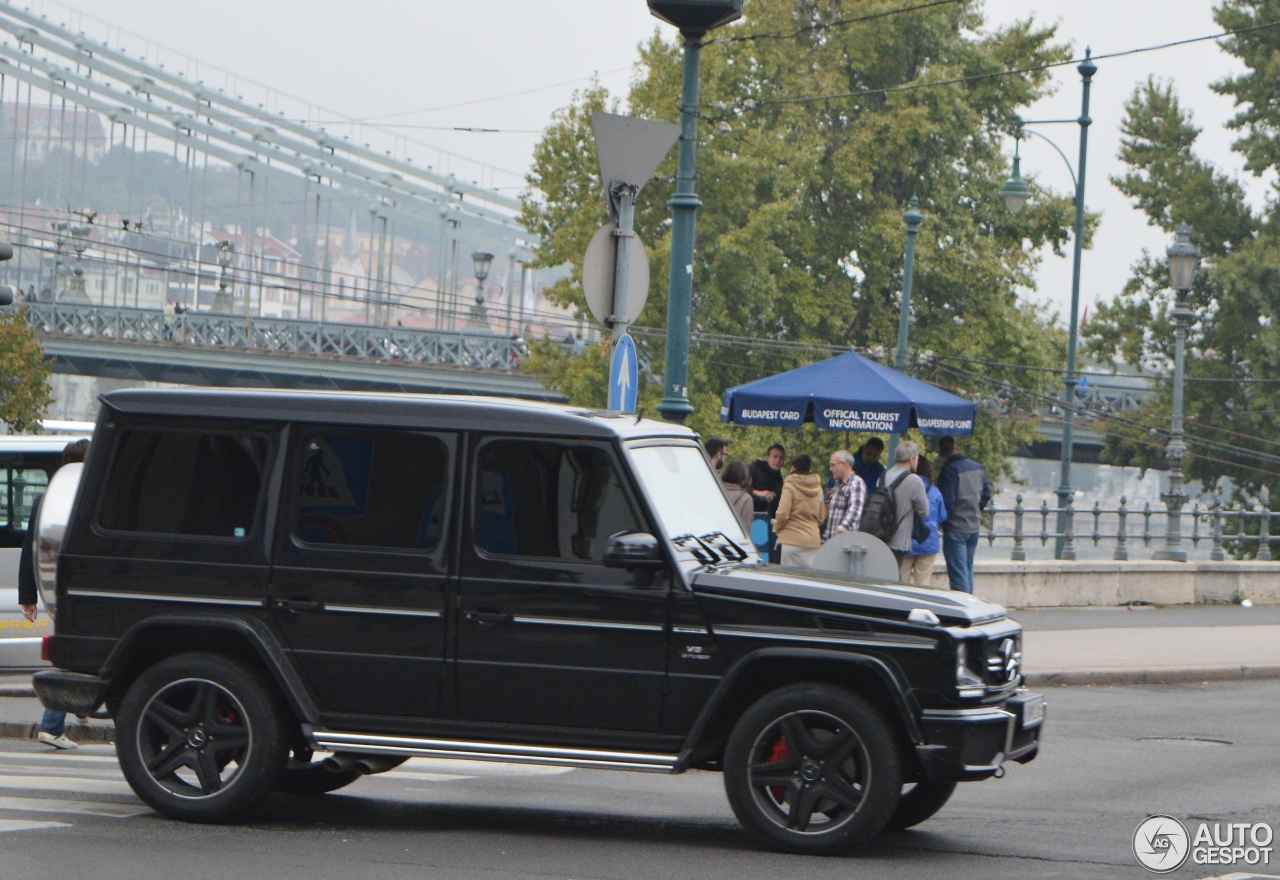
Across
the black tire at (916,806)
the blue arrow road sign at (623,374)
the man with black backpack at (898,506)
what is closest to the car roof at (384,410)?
the black tire at (916,806)

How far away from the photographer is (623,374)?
35.4 feet

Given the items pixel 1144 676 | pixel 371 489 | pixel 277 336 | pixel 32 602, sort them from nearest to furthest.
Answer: pixel 371 489 < pixel 32 602 < pixel 1144 676 < pixel 277 336

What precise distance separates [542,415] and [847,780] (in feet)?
6.19

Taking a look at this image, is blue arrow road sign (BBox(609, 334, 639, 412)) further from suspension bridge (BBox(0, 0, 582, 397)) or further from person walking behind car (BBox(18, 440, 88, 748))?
suspension bridge (BBox(0, 0, 582, 397))

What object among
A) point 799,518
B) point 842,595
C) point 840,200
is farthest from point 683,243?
point 840,200

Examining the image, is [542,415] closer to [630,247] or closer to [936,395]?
[630,247]

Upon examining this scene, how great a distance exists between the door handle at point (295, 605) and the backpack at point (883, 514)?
9.60 meters

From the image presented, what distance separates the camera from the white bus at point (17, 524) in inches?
559

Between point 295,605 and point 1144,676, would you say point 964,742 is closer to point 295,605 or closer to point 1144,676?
point 295,605

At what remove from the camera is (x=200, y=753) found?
7.51m

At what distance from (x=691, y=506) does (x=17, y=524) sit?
842cm

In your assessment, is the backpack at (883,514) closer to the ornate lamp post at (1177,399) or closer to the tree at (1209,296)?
the ornate lamp post at (1177,399)

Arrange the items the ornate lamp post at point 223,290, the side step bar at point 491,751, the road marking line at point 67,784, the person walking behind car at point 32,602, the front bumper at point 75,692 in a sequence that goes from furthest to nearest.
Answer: the ornate lamp post at point 223,290
the person walking behind car at point 32,602
the road marking line at point 67,784
the front bumper at point 75,692
the side step bar at point 491,751

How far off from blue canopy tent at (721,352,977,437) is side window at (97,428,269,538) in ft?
36.3
